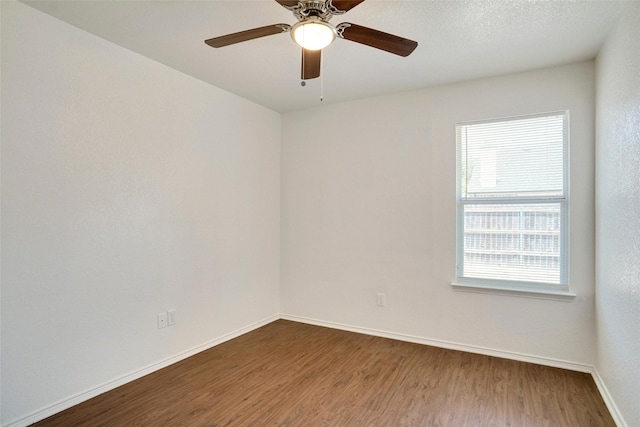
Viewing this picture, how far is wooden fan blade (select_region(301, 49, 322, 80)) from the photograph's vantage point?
77.6 inches

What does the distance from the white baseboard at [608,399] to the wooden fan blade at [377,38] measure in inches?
96.7

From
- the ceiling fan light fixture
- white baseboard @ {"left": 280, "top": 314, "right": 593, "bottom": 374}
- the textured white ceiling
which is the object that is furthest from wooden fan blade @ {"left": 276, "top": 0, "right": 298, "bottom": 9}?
white baseboard @ {"left": 280, "top": 314, "right": 593, "bottom": 374}

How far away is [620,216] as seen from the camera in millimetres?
2086

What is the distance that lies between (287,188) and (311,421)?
2669 mm

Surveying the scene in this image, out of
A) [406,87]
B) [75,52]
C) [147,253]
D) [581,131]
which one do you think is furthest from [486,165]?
[75,52]

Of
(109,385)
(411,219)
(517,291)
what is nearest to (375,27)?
(411,219)

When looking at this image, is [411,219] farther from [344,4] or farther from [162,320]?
[162,320]

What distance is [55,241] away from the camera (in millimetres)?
2201

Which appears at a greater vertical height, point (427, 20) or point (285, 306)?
point (427, 20)

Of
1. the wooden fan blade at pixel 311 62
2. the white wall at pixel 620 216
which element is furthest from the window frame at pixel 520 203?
the wooden fan blade at pixel 311 62

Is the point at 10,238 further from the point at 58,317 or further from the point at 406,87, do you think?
the point at 406,87

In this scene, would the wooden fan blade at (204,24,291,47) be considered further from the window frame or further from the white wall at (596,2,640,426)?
the window frame

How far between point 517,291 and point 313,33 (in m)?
2.66

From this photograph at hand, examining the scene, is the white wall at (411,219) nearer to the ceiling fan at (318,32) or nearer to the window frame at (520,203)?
the window frame at (520,203)
